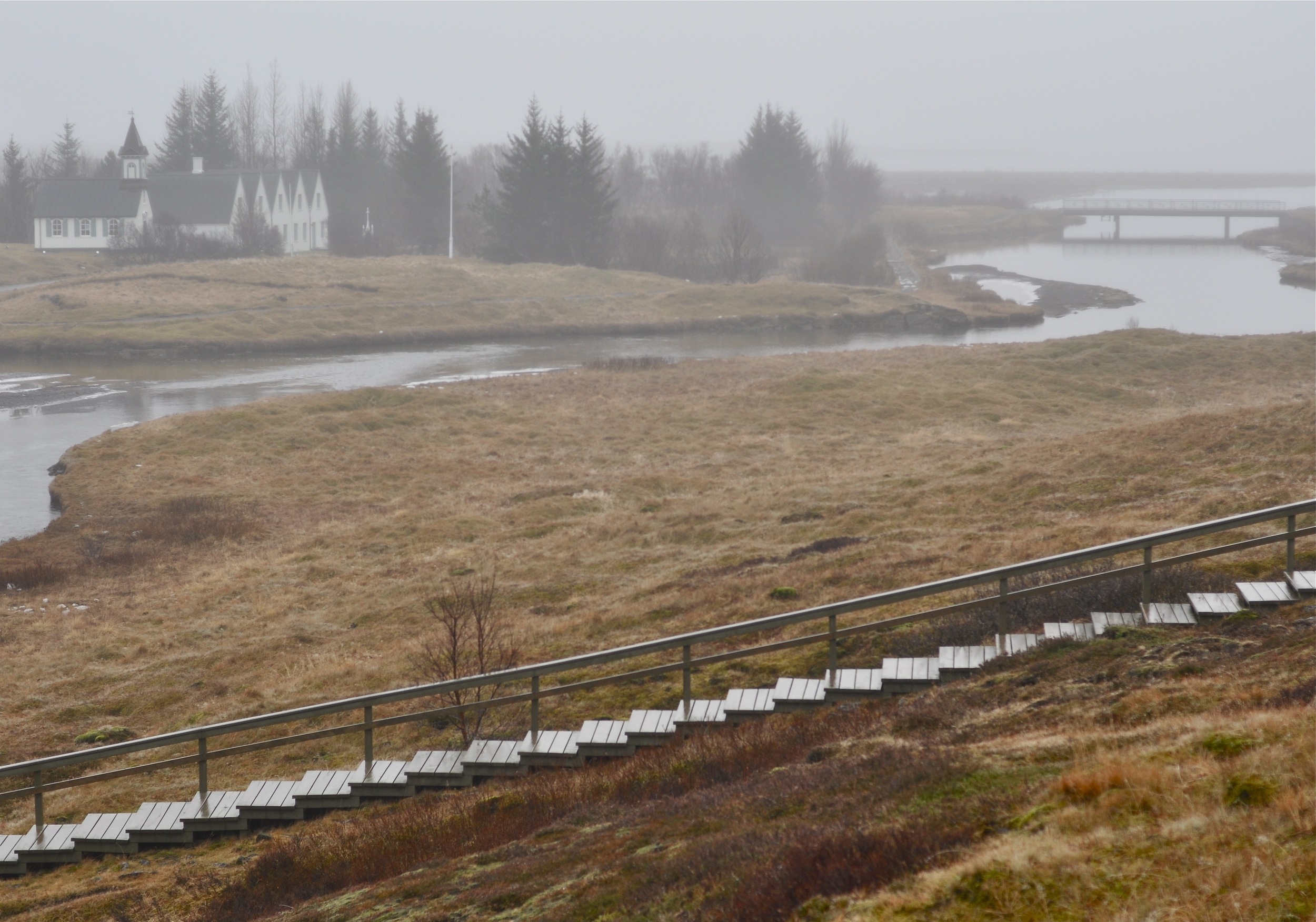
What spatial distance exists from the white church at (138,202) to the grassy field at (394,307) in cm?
1292

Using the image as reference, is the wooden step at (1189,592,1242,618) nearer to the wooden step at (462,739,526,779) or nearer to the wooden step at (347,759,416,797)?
the wooden step at (462,739,526,779)

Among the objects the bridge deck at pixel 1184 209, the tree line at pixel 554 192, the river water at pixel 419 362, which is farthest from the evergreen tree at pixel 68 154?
the bridge deck at pixel 1184 209

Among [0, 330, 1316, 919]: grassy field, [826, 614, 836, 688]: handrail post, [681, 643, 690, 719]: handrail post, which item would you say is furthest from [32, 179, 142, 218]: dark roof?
[826, 614, 836, 688]: handrail post

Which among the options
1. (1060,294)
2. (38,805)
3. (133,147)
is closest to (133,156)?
(133,147)

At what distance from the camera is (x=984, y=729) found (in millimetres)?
8023

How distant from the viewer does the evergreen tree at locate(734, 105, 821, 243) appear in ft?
423

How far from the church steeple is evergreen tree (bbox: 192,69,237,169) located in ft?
72.7

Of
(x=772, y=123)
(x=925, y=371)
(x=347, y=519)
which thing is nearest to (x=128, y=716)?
(x=347, y=519)

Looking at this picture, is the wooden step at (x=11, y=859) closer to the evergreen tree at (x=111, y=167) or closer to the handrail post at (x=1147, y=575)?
the handrail post at (x=1147, y=575)

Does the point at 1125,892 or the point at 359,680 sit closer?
the point at 1125,892

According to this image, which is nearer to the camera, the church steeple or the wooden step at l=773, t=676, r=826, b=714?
the wooden step at l=773, t=676, r=826, b=714

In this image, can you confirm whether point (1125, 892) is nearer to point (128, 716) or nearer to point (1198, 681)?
point (1198, 681)

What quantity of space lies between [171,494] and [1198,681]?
2800cm

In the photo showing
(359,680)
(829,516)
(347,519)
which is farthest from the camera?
(347,519)
